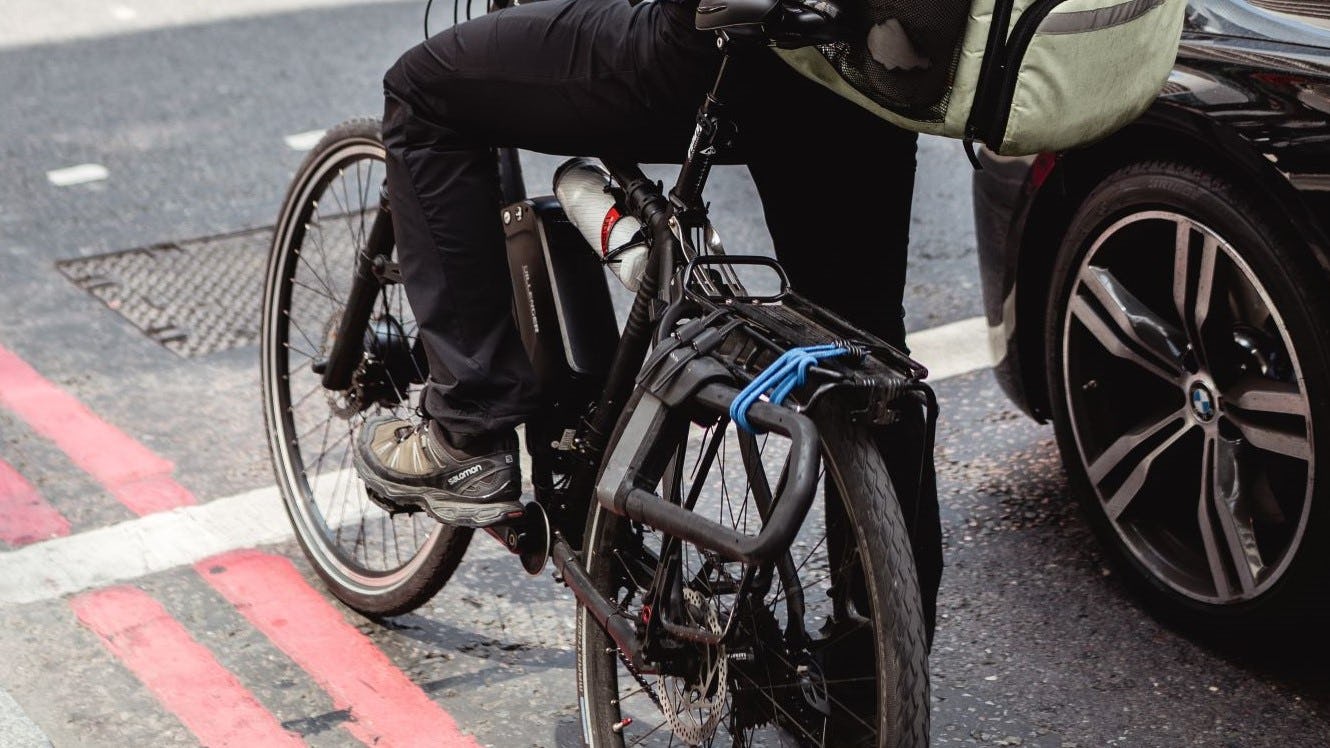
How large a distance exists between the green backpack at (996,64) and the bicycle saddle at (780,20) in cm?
4

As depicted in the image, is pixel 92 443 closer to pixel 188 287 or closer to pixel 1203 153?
pixel 188 287

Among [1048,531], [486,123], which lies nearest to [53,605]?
[486,123]

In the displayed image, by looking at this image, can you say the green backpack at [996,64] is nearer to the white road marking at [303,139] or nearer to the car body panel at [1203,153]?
the car body panel at [1203,153]

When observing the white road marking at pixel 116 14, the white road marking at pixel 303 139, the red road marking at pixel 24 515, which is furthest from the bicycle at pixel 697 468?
the white road marking at pixel 116 14

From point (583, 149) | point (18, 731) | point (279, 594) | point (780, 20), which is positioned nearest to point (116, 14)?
point (279, 594)

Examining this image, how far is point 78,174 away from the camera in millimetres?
6516

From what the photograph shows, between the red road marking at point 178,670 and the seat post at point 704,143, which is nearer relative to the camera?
the seat post at point 704,143

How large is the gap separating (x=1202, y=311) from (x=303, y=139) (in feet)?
15.0

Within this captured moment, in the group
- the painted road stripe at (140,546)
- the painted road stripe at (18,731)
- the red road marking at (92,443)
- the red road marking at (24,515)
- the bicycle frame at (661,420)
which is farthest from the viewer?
the red road marking at (92,443)

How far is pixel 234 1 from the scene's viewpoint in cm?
901

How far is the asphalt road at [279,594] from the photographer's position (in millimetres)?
3283

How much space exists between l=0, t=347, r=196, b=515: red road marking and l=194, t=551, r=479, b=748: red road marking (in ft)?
1.33

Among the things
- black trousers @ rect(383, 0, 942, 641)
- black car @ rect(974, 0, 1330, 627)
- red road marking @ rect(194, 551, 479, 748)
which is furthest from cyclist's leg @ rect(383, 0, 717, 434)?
black car @ rect(974, 0, 1330, 627)

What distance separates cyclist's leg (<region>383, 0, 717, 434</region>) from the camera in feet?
8.42
